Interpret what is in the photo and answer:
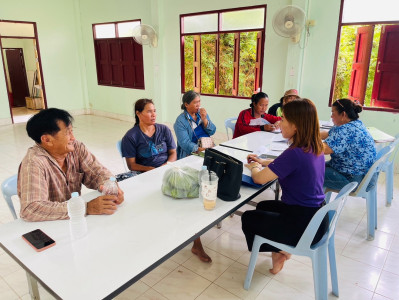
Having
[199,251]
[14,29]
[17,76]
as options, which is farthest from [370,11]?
[17,76]

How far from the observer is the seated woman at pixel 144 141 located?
244 centimetres

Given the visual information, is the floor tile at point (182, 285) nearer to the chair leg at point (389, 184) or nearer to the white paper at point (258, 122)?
the white paper at point (258, 122)

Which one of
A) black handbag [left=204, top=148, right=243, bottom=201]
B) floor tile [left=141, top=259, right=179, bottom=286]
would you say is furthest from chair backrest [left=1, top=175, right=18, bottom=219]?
black handbag [left=204, top=148, right=243, bottom=201]

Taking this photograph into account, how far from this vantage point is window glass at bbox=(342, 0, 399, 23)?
374 cm

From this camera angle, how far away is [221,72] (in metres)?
5.55

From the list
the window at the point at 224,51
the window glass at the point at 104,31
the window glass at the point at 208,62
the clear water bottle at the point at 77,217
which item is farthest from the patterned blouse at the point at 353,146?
the window glass at the point at 104,31

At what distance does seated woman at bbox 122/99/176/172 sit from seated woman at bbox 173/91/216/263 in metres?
0.26

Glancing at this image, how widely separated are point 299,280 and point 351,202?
148cm

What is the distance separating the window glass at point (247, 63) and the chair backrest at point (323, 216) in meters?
3.92

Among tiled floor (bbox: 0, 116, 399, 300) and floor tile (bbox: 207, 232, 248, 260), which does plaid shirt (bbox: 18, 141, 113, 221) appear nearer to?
tiled floor (bbox: 0, 116, 399, 300)

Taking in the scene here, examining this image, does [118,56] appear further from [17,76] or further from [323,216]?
[323,216]

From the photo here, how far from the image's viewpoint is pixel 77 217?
1.32 m

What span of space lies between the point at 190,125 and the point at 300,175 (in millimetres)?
1480

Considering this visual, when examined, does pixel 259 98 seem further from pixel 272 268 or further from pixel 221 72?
pixel 221 72
